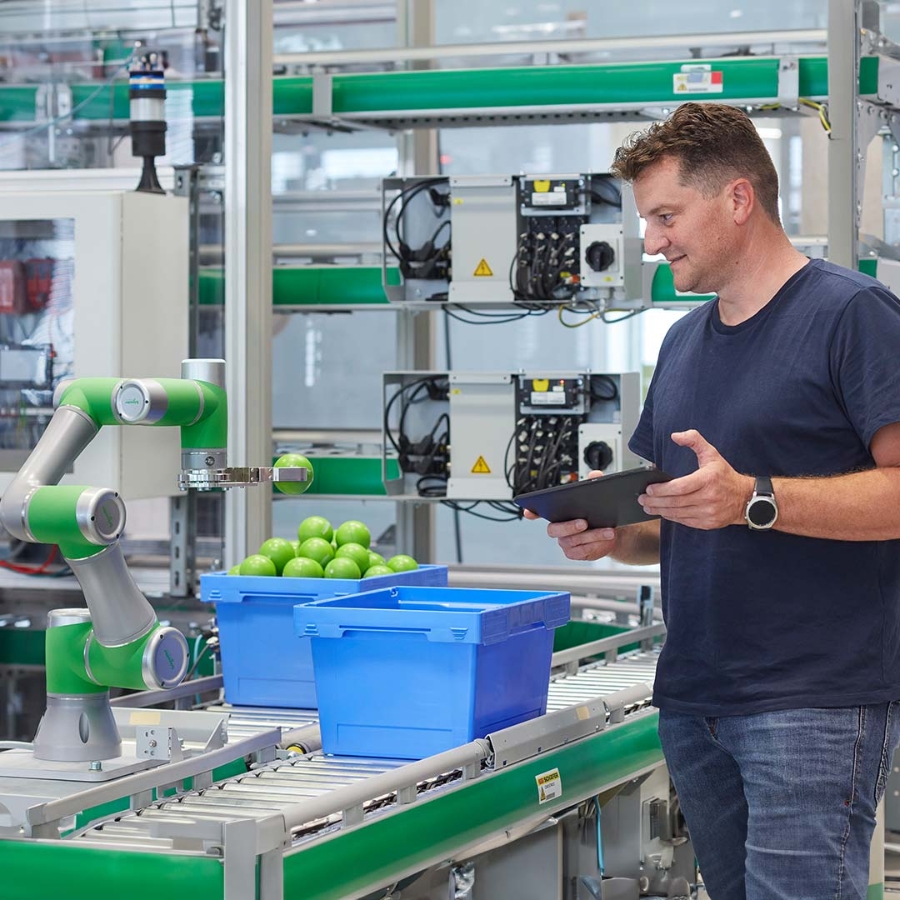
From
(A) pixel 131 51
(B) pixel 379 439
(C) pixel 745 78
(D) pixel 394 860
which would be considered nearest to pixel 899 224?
(C) pixel 745 78

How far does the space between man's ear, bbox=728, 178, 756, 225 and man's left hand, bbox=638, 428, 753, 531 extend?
1.19ft

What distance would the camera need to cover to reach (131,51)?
4438mm

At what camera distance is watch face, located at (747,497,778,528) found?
1.93 metres

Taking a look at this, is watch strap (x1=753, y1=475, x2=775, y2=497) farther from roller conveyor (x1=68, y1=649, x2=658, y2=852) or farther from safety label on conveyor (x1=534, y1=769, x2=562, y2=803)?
safety label on conveyor (x1=534, y1=769, x2=562, y2=803)

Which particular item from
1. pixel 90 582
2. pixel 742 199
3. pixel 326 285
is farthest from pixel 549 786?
pixel 326 285

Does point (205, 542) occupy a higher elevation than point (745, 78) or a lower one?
lower

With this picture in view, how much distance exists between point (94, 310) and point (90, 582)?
1667 millimetres

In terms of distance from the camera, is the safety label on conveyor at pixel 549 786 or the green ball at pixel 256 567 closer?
the safety label on conveyor at pixel 549 786

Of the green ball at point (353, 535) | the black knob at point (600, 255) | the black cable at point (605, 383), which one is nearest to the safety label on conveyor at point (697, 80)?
the black knob at point (600, 255)

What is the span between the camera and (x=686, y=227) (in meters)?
2.13

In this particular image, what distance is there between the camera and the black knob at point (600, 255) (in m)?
4.22

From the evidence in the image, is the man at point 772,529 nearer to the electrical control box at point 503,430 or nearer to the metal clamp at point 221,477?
the metal clamp at point 221,477

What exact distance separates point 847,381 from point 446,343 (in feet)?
14.5

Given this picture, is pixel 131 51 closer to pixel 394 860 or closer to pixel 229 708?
pixel 229 708
